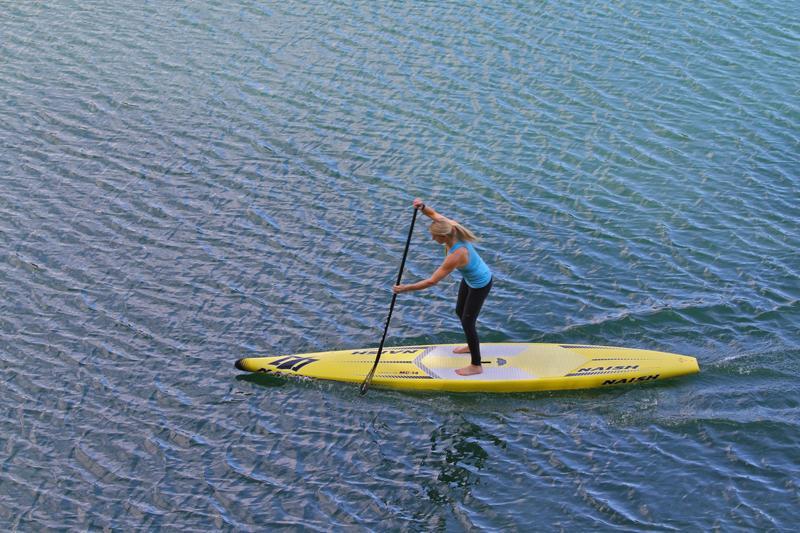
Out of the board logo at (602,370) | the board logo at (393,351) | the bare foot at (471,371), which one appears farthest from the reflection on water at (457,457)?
the board logo at (602,370)

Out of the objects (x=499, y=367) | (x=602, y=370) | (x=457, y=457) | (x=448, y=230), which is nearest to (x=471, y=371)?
(x=499, y=367)

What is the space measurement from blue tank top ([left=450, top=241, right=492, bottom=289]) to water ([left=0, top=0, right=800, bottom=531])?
6.42 feet

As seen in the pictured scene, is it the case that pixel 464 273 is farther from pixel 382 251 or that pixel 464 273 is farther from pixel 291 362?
pixel 382 251

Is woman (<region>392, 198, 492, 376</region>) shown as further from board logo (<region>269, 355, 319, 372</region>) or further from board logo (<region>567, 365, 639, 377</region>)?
Result: board logo (<region>269, 355, 319, 372</region>)

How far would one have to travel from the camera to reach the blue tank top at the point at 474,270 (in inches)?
608

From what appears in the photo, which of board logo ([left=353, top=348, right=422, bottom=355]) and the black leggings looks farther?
board logo ([left=353, top=348, right=422, bottom=355])

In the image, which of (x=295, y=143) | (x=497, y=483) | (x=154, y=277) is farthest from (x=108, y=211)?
(x=497, y=483)

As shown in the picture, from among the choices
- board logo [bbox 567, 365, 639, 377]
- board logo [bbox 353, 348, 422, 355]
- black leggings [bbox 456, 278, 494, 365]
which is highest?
black leggings [bbox 456, 278, 494, 365]

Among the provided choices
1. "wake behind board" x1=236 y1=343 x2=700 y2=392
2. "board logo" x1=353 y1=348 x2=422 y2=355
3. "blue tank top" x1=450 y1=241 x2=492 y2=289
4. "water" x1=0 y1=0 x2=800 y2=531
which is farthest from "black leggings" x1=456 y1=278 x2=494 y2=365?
"board logo" x1=353 y1=348 x2=422 y2=355

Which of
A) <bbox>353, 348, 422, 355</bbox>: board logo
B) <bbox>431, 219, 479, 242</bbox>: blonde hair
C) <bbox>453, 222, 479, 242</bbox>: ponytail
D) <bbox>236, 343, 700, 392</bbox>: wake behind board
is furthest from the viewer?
<bbox>353, 348, 422, 355</bbox>: board logo

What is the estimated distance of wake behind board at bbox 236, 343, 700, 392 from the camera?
16234 mm

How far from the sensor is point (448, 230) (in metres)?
15.1

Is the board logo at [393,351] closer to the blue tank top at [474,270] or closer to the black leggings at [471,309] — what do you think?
the black leggings at [471,309]

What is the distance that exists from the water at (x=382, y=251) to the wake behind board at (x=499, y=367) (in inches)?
10.6
